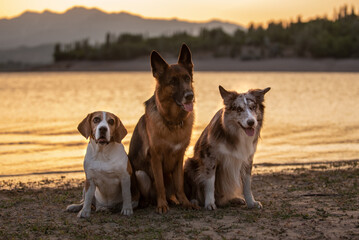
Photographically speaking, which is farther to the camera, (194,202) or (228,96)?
(194,202)

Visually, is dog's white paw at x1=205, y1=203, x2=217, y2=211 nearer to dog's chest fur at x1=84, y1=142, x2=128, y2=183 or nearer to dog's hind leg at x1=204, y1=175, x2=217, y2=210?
dog's hind leg at x1=204, y1=175, x2=217, y2=210

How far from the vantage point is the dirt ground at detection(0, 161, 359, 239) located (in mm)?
6094

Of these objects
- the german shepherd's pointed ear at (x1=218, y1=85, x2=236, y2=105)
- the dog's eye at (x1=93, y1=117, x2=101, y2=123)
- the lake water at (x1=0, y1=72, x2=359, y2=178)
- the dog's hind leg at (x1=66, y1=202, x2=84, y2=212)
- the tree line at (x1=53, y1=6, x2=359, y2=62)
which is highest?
the tree line at (x1=53, y1=6, x2=359, y2=62)

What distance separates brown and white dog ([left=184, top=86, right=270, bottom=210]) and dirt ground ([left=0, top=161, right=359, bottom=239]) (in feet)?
1.03

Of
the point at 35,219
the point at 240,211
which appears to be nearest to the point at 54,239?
the point at 35,219

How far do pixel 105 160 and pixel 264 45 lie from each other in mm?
91424

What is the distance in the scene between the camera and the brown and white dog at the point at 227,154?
22.5 ft

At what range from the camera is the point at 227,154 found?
283 inches

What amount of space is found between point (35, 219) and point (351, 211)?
442 centimetres

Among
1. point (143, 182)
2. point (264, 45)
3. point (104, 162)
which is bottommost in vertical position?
point (143, 182)

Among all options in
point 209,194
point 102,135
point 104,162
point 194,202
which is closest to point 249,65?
point 194,202

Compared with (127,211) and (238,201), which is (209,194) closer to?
(238,201)

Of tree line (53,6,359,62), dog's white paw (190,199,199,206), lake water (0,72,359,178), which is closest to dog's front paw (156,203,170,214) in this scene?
dog's white paw (190,199,199,206)

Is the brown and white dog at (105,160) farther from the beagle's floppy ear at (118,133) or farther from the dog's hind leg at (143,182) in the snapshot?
the dog's hind leg at (143,182)
